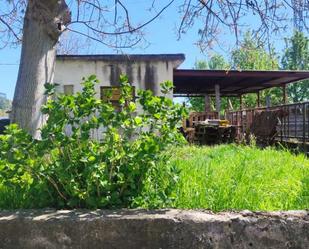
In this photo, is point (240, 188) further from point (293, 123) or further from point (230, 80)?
point (230, 80)

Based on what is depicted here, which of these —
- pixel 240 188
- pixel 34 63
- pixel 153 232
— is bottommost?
pixel 153 232

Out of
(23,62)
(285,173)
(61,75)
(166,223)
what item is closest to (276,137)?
(61,75)

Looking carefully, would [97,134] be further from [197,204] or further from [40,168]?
[197,204]

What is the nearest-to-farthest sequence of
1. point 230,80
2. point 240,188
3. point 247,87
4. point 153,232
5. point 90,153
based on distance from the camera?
1. point 153,232
2. point 90,153
3. point 240,188
4. point 230,80
5. point 247,87

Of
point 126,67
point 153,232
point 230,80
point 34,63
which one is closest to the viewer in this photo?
point 153,232

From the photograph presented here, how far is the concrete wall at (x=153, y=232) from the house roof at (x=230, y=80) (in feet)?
38.9

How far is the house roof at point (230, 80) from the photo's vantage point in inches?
746

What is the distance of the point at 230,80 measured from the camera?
22109 millimetres

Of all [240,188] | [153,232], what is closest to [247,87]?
[240,188]

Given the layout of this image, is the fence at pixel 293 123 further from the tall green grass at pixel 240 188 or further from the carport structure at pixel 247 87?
the tall green grass at pixel 240 188

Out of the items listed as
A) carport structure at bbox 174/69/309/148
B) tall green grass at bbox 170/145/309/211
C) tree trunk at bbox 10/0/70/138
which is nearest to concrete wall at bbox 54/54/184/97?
carport structure at bbox 174/69/309/148

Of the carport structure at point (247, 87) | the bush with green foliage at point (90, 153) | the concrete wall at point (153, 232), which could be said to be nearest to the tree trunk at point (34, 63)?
the bush with green foliage at point (90, 153)

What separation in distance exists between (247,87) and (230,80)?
12.0 feet

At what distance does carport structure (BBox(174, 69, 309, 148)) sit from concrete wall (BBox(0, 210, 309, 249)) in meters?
9.27
